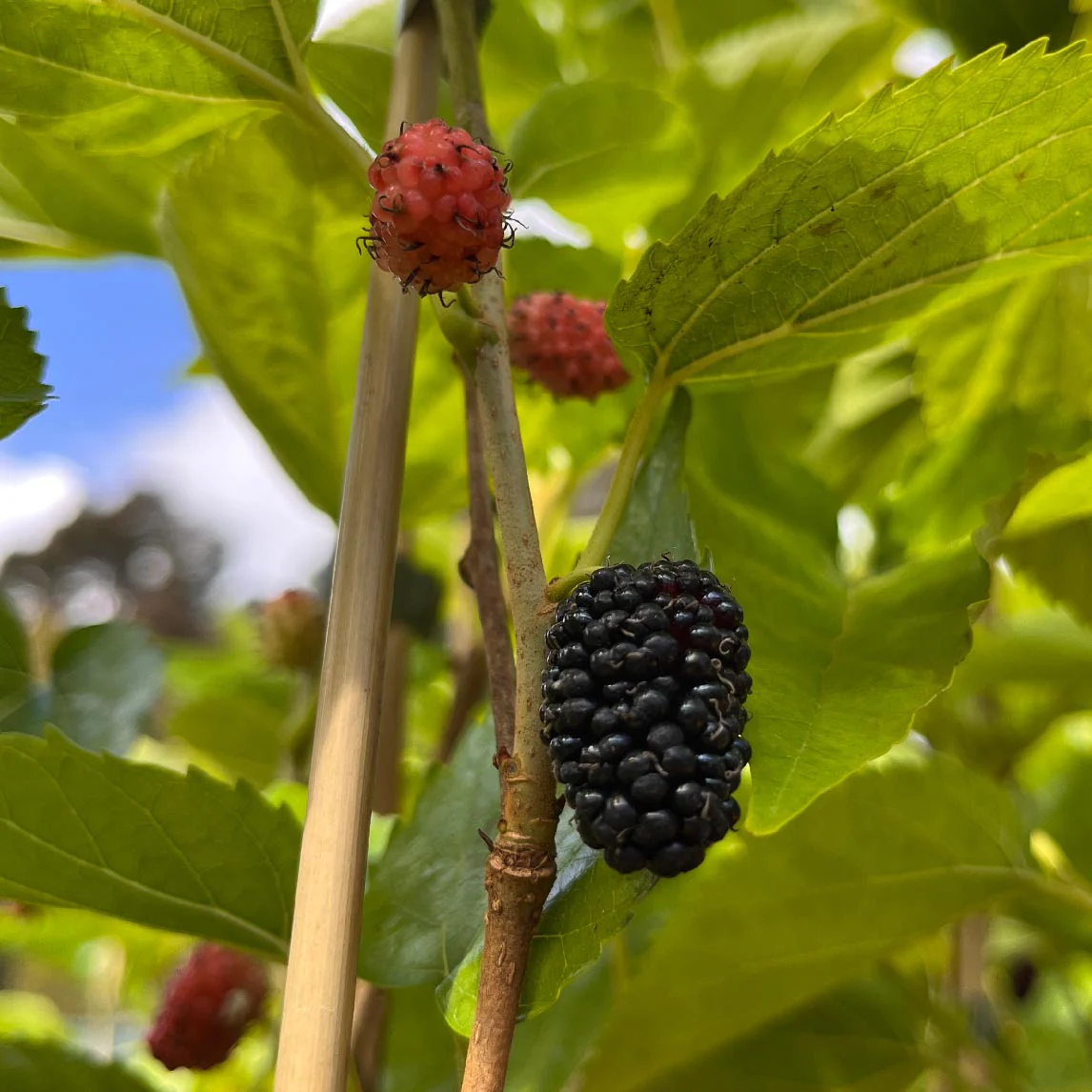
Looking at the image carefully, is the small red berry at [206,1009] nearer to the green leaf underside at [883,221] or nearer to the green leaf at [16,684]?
the green leaf at [16,684]

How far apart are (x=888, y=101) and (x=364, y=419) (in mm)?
172

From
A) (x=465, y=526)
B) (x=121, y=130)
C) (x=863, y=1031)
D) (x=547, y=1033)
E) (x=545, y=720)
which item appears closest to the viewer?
(x=545, y=720)

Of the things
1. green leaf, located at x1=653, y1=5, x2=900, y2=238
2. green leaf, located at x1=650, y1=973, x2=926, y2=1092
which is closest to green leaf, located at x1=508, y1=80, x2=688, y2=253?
green leaf, located at x1=653, y1=5, x2=900, y2=238

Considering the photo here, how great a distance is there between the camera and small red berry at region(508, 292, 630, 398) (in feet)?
1.62

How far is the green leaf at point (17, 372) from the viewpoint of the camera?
359mm

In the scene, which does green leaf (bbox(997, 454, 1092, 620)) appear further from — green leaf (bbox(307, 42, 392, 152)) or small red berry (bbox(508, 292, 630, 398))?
green leaf (bbox(307, 42, 392, 152))

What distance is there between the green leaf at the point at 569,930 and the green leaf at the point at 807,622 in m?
0.06

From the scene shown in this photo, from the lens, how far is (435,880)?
0.39m

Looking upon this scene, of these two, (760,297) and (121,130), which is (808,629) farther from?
(121,130)

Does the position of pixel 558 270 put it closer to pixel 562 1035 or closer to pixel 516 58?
pixel 516 58

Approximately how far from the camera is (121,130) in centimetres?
40

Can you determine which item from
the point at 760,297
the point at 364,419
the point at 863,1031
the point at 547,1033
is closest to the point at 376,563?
the point at 364,419

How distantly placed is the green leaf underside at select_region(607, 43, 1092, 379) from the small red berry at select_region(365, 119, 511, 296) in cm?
5

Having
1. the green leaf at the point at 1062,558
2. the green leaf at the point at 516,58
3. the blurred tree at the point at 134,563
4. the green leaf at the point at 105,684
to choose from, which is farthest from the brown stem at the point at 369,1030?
the blurred tree at the point at 134,563
